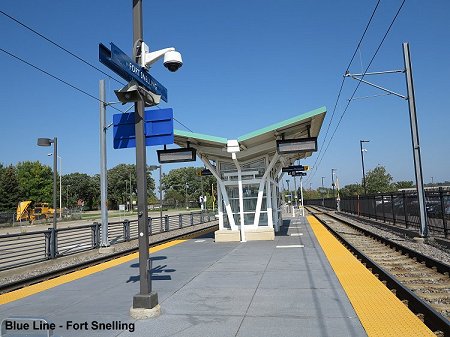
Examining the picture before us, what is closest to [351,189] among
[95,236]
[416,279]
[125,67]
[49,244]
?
[95,236]

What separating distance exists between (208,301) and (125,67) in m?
3.95

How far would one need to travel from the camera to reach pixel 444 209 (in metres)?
15.3

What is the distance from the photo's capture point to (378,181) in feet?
287

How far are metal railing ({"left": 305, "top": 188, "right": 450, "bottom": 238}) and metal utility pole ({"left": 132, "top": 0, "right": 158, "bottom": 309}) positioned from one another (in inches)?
504

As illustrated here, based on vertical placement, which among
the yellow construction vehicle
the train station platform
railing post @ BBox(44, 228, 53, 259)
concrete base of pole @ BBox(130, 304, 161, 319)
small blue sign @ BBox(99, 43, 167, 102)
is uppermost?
small blue sign @ BBox(99, 43, 167, 102)

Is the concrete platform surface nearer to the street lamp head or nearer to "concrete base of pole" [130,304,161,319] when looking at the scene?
"concrete base of pole" [130,304,161,319]

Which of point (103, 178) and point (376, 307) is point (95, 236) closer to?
point (103, 178)

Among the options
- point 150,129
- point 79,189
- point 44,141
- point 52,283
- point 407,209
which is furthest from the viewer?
point 79,189

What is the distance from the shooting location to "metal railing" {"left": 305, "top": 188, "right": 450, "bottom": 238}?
51.2 feet

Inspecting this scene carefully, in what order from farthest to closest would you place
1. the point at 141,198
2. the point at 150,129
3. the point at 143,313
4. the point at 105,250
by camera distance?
1. the point at 105,250
2. the point at 150,129
3. the point at 141,198
4. the point at 143,313

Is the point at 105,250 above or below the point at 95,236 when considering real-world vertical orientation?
below

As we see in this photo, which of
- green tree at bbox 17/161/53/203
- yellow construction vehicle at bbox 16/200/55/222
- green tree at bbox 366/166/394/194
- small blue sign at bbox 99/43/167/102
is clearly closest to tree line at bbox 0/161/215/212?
green tree at bbox 17/161/53/203

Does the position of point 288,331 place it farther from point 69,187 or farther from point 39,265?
point 69,187

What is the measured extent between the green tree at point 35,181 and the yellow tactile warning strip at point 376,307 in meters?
100
